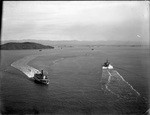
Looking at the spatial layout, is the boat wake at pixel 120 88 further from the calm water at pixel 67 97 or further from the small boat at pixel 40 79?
the small boat at pixel 40 79

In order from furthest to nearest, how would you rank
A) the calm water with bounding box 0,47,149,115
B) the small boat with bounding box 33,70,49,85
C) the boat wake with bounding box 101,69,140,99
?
the small boat with bounding box 33,70,49,85
the boat wake with bounding box 101,69,140,99
the calm water with bounding box 0,47,149,115

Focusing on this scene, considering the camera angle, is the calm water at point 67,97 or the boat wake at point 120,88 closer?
the calm water at point 67,97

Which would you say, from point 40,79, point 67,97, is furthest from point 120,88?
point 40,79

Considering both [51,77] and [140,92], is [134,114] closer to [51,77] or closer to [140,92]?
[140,92]

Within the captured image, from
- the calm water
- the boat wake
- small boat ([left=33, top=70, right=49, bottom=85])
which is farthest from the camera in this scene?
small boat ([left=33, top=70, right=49, bottom=85])

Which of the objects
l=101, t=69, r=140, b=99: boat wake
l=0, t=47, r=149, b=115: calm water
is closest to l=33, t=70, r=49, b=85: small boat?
l=0, t=47, r=149, b=115: calm water

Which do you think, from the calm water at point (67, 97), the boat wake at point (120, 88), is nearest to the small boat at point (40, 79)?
the calm water at point (67, 97)

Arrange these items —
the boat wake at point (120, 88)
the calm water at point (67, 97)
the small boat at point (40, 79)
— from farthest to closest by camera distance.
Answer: the small boat at point (40, 79) < the boat wake at point (120, 88) < the calm water at point (67, 97)

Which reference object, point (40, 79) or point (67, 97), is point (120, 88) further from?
point (40, 79)

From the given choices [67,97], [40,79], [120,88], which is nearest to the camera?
[67,97]

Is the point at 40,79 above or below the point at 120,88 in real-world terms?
above

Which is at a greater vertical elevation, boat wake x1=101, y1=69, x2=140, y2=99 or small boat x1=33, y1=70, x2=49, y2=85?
small boat x1=33, y1=70, x2=49, y2=85

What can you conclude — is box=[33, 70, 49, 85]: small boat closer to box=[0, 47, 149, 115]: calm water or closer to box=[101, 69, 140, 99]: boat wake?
box=[0, 47, 149, 115]: calm water
